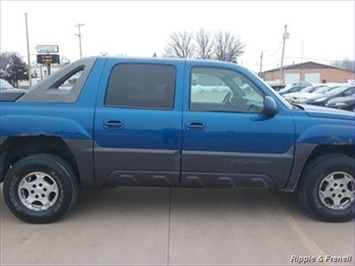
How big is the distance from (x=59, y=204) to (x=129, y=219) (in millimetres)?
805

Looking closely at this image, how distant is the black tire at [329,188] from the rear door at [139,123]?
150 cm

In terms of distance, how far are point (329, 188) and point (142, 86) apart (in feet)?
7.98

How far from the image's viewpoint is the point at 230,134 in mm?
4324

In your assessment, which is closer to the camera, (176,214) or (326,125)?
(326,125)

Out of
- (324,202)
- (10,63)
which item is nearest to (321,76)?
(10,63)

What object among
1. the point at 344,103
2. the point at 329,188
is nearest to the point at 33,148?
the point at 329,188

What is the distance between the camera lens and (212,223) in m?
4.48

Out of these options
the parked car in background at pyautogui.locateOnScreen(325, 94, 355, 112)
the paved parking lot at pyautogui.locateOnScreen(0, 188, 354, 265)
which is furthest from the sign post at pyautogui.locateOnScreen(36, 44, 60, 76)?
the paved parking lot at pyautogui.locateOnScreen(0, 188, 354, 265)

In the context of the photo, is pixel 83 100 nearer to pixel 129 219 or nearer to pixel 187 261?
pixel 129 219

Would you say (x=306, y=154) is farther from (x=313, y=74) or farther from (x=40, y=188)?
(x=313, y=74)

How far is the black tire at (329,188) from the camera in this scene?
4.45 metres

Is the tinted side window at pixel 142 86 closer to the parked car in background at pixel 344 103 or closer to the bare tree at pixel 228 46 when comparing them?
the parked car in background at pixel 344 103

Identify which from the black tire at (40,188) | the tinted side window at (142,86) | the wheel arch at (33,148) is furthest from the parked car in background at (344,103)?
the black tire at (40,188)

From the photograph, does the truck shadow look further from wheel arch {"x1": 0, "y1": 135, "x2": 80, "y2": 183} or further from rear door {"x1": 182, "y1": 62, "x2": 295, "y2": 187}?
wheel arch {"x1": 0, "y1": 135, "x2": 80, "y2": 183}
